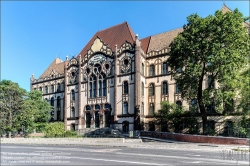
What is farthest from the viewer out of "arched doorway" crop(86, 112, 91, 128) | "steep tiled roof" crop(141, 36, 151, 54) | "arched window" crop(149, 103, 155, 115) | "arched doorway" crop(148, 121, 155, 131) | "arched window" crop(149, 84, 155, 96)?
"steep tiled roof" crop(141, 36, 151, 54)

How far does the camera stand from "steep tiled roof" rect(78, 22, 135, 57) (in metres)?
44.9

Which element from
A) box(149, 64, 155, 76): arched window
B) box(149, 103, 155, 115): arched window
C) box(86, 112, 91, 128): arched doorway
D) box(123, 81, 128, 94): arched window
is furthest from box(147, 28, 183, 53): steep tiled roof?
box(86, 112, 91, 128): arched doorway

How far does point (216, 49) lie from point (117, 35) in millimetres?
24781

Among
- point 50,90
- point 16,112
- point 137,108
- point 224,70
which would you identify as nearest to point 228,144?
point 224,70

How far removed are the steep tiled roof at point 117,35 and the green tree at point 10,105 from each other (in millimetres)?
13253

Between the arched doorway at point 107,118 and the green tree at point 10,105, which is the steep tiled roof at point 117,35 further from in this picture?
Result: the green tree at point 10,105

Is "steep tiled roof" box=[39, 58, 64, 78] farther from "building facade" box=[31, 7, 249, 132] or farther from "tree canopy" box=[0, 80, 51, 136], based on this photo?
"tree canopy" box=[0, 80, 51, 136]

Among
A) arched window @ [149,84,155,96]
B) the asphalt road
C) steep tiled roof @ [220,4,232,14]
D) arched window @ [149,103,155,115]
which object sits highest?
steep tiled roof @ [220,4,232,14]

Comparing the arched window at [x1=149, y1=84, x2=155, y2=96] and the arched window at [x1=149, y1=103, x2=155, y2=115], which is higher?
the arched window at [x1=149, y1=84, x2=155, y2=96]

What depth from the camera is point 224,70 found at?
24.5 meters

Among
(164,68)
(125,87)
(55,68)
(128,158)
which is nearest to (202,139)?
(128,158)

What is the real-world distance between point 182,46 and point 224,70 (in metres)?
4.80

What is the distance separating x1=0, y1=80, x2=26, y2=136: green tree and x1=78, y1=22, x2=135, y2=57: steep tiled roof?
522 inches

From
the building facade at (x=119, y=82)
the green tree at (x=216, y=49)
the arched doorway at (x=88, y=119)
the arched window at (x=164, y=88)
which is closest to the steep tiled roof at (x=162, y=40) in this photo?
the building facade at (x=119, y=82)
